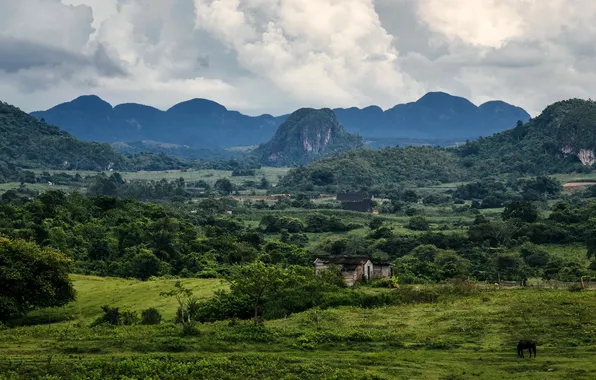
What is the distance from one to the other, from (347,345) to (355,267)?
49.9 feet

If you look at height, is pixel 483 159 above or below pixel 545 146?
below

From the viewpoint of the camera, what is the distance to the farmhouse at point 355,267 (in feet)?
131

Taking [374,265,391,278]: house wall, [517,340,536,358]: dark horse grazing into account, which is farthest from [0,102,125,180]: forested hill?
[517,340,536,358]: dark horse grazing

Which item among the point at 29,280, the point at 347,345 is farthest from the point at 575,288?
the point at 29,280

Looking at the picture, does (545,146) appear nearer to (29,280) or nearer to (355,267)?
(355,267)

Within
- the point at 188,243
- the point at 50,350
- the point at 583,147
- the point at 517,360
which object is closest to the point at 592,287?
the point at 517,360

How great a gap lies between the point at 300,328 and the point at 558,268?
104ft

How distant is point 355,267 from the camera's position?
4022cm

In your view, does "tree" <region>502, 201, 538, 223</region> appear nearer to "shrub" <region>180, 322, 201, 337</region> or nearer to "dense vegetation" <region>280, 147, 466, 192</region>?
"shrub" <region>180, 322, 201, 337</region>

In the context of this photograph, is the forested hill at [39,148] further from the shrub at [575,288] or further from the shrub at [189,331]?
the shrub at [575,288]

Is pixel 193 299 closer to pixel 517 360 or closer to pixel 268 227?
pixel 517 360

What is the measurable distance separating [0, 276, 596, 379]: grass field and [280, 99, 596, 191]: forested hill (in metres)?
115

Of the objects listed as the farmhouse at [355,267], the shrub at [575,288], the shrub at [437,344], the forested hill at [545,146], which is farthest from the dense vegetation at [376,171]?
the shrub at [437,344]

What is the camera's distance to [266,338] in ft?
84.7
